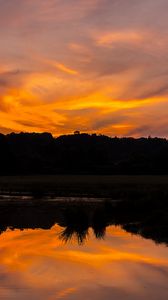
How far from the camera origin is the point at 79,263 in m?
15.0

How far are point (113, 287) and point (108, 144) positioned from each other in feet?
487

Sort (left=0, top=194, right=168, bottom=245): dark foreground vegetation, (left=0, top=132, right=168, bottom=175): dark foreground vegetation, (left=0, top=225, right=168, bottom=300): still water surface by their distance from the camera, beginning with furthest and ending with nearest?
(left=0, top=132, right=168, bottom=175): dark foreground vegetation → (left=0, top=194, right=168, bottom=245): dark foreground vegetation → (left=0, top=225, right=168, bottom=300): still water surface

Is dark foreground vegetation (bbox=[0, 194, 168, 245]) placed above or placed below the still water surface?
above

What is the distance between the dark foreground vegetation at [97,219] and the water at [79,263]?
9cm

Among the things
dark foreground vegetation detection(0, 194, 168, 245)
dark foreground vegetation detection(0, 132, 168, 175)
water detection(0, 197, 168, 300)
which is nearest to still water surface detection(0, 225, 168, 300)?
water detection(0, 197, 168, 300)

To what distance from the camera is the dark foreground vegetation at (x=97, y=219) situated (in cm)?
2079

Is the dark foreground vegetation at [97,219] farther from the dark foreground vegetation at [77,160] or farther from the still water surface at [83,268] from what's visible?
the dark foreground vegetation at [77,160]

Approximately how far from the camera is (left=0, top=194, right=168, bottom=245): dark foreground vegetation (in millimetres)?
20789

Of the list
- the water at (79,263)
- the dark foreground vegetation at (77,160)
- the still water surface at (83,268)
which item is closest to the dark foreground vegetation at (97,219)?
the water at (79,263)

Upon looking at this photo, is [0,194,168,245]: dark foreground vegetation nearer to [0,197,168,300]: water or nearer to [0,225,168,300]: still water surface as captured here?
[0,197,168,300]: water

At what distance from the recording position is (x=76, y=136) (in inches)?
5989

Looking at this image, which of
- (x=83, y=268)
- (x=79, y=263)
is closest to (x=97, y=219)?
(x=79, y=263)

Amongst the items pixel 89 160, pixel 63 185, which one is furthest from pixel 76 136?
pixel 63 185

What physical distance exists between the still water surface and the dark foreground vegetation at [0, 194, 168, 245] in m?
0.69
